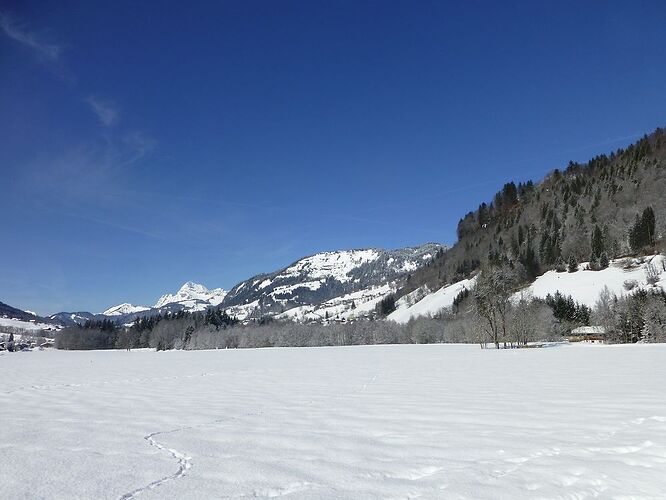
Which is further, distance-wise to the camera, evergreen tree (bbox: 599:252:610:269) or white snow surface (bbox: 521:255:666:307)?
evergreen tree (bbox: 599:252:610:269)

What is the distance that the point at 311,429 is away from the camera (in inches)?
379

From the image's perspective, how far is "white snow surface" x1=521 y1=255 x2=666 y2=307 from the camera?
124650 mm

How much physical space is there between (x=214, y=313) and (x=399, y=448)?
7920 inches

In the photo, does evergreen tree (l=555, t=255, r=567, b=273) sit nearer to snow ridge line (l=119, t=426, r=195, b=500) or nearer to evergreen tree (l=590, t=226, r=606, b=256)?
evergreen tree (l=590, t=226, r=606, b=256)

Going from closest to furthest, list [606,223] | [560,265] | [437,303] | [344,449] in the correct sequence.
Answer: [344,449], [560,265], [606,223], [437,303]

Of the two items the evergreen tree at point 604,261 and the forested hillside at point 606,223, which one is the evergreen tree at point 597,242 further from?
the evergreen tree at point 604,261

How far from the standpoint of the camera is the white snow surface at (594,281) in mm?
124650

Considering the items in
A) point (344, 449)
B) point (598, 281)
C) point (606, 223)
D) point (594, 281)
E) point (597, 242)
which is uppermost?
point (606, 223)

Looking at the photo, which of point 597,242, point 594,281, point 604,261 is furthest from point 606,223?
point 594,281

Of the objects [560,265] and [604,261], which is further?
[560,265]

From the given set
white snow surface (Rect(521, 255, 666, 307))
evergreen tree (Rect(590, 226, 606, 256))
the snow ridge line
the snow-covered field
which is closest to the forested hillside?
evergreen tree (Rect(590, 226, 606, 256))

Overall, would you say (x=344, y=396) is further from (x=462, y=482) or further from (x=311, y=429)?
(x=462, y=482)

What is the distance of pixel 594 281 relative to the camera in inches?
5354

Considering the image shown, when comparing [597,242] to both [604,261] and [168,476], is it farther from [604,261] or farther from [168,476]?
[168,476]
